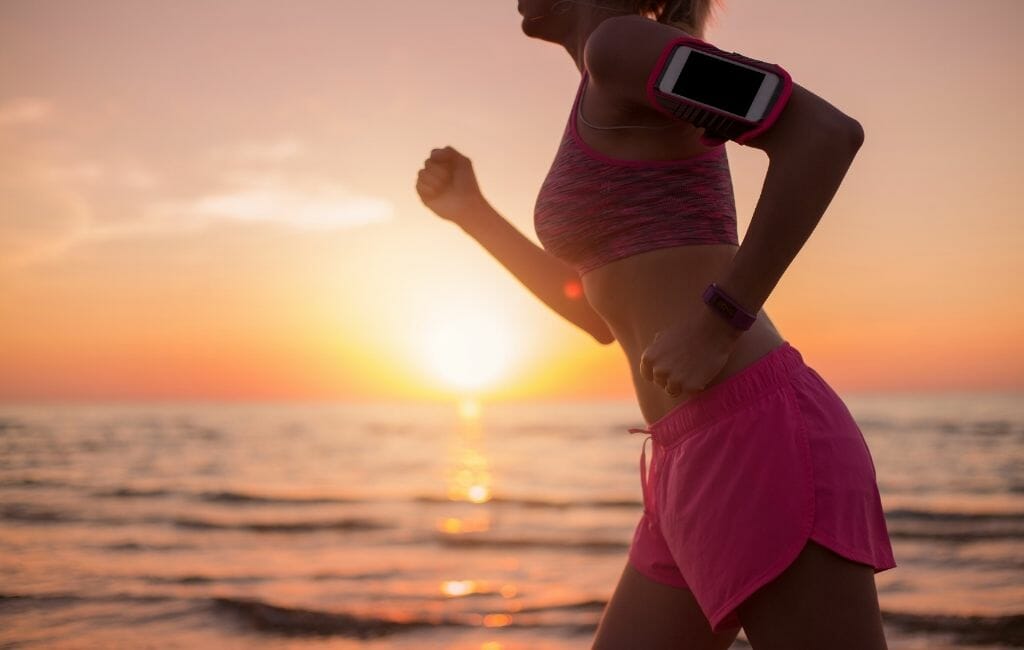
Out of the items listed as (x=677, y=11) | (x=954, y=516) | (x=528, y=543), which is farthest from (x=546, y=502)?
(x=677, y=11)

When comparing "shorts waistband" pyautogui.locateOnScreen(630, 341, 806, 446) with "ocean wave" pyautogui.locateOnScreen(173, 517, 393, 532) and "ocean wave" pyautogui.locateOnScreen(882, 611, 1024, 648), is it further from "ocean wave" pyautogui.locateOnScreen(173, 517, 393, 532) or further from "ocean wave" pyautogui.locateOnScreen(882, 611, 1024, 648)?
"ocean wave" pyautogui.locateOnScreen(173, 517, 393, 532)

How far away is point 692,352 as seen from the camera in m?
1.57

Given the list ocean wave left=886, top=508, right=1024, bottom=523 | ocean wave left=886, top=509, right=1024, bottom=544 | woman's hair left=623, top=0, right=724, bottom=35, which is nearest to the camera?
woman's hair left=623, top=0, right=724, bottom=35

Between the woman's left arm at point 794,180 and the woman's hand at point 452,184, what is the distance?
1109 mm

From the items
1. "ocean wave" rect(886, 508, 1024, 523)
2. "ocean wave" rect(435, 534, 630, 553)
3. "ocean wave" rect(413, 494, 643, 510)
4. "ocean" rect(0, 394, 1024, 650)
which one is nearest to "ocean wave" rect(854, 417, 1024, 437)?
"ocean" rect(0, 394, 1024, 650)

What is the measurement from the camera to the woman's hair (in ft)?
6.26

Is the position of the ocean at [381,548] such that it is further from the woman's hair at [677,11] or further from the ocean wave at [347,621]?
the woman's hair at [677,11]

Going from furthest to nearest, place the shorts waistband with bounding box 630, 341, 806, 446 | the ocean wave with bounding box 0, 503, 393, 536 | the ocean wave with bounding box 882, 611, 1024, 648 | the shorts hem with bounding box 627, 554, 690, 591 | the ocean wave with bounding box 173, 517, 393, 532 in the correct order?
the ocean wave with bounding box 173, 517, 393, 532, the ocean wave with bounding box 0, 503, 393, 536, the ocean wave with bounding box 882, 611, 1024, 648, the shorts hem with bounding box 627, 554, 690, 591, the shorts waistband with bounding box 630, 341, 806, 446

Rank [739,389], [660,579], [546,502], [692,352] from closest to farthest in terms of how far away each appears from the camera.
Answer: [692,352] → [739,389] → [660,579] → [546,502]

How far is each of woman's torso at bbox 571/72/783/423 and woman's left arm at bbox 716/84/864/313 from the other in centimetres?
16

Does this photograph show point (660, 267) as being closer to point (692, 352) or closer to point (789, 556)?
point (692, 352)

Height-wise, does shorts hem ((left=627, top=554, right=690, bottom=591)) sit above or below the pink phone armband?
below

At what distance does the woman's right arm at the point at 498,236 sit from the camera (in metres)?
2.49

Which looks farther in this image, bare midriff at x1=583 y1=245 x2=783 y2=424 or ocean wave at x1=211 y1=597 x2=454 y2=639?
ocean wave at x1=211 y1=597 x2=454 y2=639
